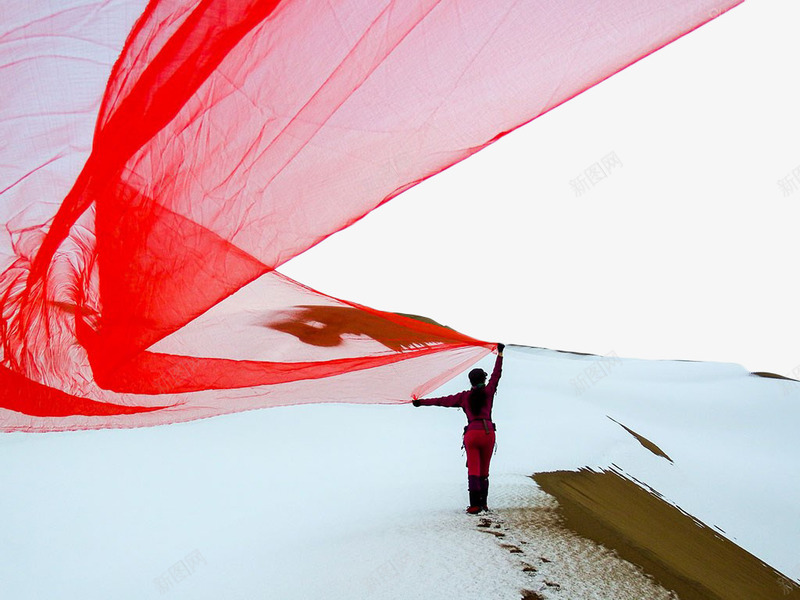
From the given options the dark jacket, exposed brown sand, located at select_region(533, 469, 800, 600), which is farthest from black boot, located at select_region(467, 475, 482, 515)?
exposed brown sand, located at select_region(533, 469, 800, 600)

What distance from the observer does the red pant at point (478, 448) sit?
5.00 m

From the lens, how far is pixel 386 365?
Answer: 3590mm

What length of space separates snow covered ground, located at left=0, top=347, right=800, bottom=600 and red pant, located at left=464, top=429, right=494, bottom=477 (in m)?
0.41

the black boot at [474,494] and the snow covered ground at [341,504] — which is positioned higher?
the black boot at [474,494]

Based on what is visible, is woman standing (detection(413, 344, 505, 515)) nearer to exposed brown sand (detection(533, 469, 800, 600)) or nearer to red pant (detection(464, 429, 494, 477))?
red pant (detection(464, 429, 494, 477))

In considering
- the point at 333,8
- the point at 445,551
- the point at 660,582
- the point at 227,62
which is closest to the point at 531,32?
the point at 333,8

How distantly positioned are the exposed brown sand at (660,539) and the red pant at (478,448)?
827 millimetres

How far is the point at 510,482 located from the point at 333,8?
5594 mm

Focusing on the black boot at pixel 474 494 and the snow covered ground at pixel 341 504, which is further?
the black boot at pixel 474 494

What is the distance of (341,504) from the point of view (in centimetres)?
693

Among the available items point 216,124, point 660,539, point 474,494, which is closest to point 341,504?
point 474,494

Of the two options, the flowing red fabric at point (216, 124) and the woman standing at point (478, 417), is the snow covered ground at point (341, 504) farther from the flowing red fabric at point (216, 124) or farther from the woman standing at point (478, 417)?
the flowing red fabric at point (216, 124)

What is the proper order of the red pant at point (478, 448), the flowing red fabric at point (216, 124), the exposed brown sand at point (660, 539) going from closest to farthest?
the flowing red fabric at point (216, 124) < the exposed brown sand at point (660, 539) < the red pant at point (478, 448)

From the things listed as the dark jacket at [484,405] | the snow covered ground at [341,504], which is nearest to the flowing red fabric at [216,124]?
the snow covered ground at [341,504]
